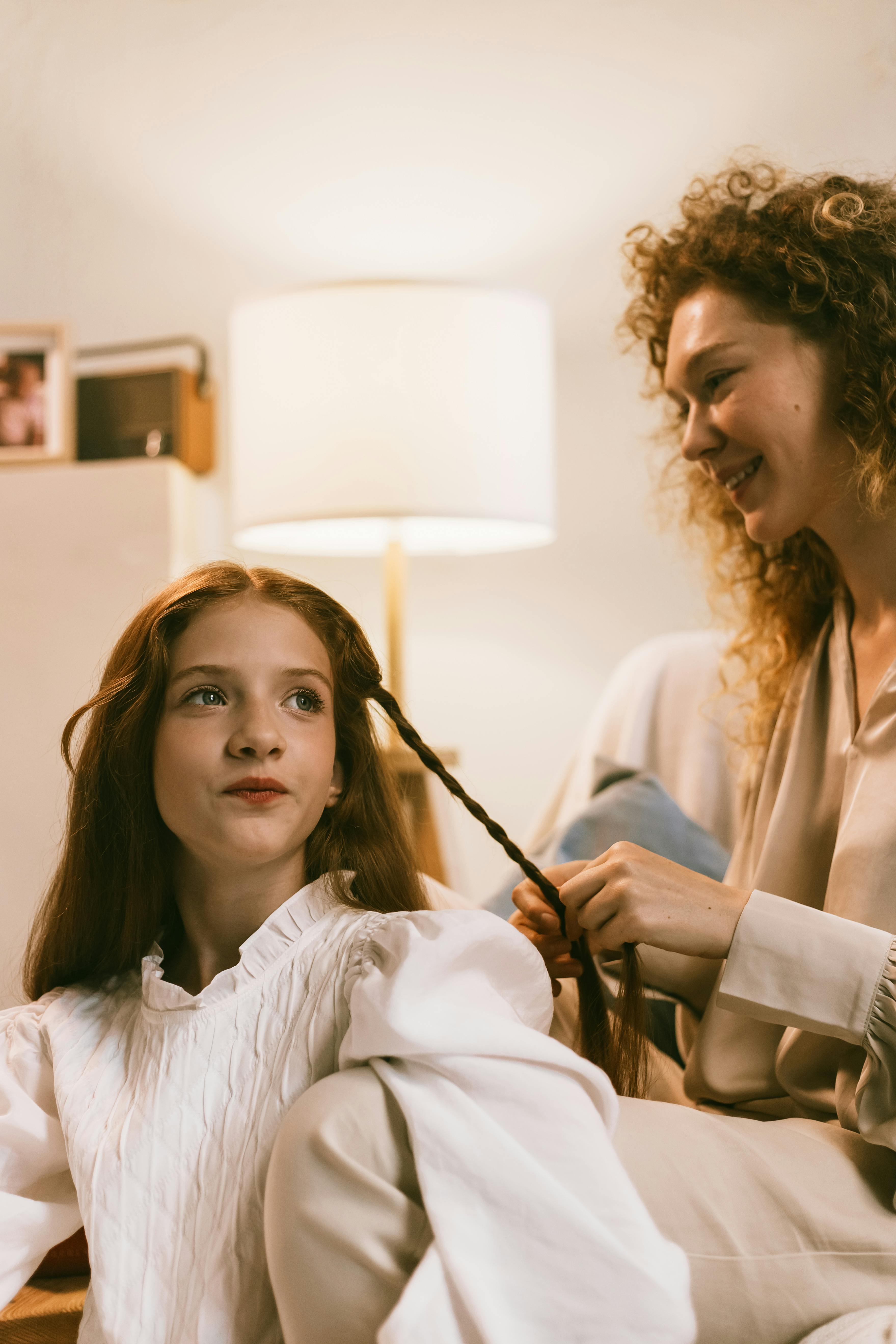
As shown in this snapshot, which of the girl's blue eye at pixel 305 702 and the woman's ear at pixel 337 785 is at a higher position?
the girl's blue eye at pixel 305 702

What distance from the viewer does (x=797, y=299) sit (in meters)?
0.99

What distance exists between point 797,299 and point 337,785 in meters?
0.56

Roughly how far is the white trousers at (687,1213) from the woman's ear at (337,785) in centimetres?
29

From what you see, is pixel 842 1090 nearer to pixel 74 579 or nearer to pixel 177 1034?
pixel 177 1034

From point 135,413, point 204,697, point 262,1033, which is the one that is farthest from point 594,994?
point 135,413

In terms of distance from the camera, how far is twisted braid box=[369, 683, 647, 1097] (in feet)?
2.88

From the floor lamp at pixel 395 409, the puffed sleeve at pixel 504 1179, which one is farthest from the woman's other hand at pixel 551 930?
the floor lamp at pixel 395 409

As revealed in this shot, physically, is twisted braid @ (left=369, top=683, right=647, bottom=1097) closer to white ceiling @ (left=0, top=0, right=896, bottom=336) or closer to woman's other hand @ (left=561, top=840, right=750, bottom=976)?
woman's other hand @ (left=561, top=840, right=750, bottom=976)

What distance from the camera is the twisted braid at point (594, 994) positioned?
88cm

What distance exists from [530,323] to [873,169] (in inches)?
22.5

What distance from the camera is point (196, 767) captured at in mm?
798

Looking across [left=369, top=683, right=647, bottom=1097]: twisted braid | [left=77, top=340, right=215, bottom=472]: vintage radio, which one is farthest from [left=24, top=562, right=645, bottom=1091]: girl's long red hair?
[left=77, top=340, right=215, bottom=472]: vintage radio

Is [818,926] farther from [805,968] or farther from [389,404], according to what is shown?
[389,404]

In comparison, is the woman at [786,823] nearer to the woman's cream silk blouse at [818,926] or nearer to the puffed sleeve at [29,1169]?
the woman's cream silk blouse at [818,926]
